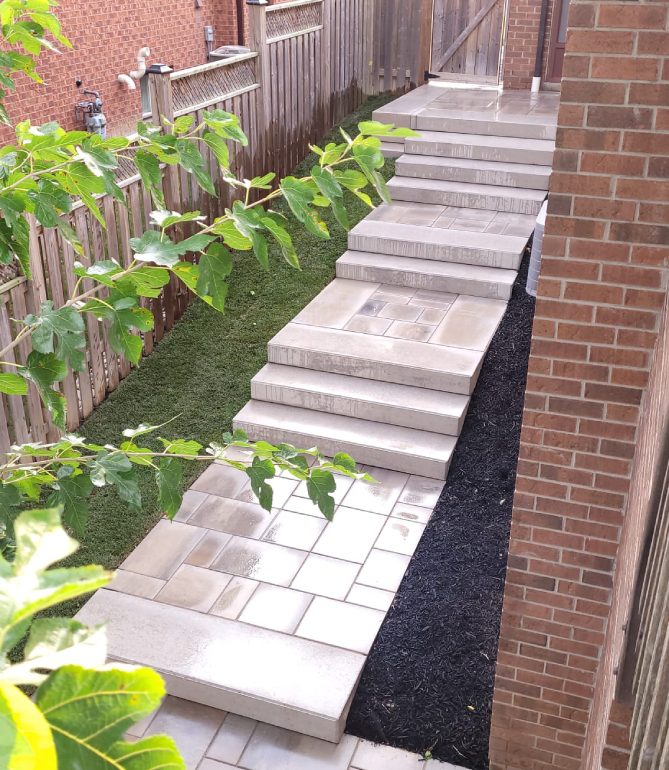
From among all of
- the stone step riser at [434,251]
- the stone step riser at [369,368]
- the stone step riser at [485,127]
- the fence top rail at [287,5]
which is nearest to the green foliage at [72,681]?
the stone step riser at [369,368]

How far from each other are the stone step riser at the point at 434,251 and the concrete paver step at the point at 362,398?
1.77m

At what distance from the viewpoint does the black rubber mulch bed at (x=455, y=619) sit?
410 cm

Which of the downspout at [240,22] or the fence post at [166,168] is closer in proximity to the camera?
the fence post at [166,168]

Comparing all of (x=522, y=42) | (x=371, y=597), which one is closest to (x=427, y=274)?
(x=371, y=597)

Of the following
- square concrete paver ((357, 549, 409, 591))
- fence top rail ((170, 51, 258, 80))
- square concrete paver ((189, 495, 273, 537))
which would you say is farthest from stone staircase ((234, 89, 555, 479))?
fence top rail ((170, 51, 258, 80))

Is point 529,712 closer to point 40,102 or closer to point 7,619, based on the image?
point 7,619

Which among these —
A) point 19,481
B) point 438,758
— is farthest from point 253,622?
point 19,481

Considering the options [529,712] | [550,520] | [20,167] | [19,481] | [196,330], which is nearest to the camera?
[20,167]

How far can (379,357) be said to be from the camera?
6.40 m

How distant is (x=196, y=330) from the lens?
24.0 feet

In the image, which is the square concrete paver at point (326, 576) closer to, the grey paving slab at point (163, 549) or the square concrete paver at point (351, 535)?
the square concrete paver at point (351, 535)

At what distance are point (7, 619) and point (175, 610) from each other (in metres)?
4.43

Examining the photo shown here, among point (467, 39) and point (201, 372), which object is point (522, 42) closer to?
point (467, 39)

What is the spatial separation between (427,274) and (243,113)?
252 cm
